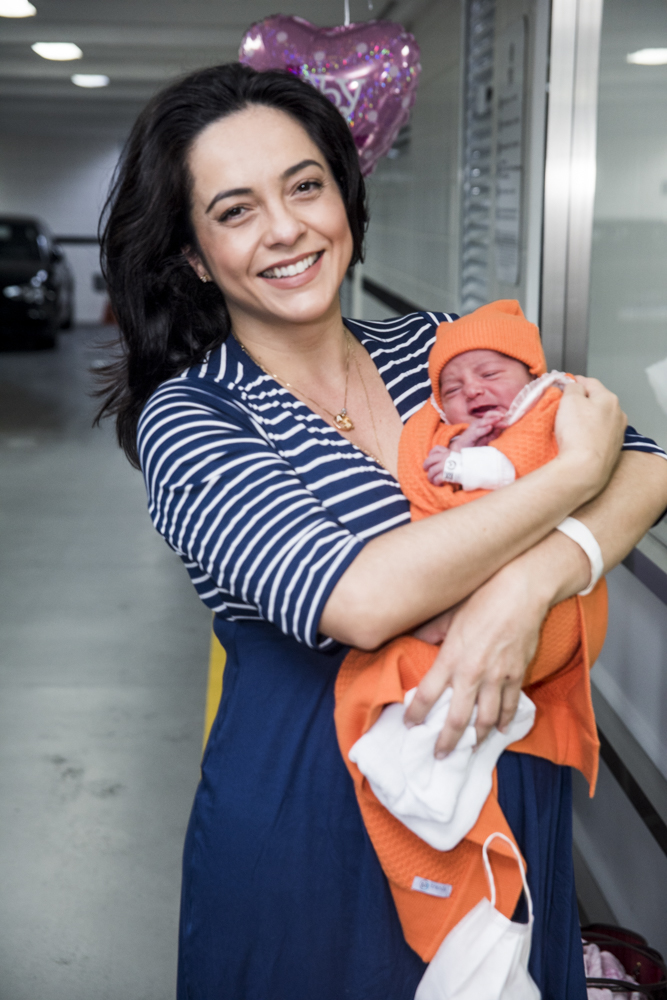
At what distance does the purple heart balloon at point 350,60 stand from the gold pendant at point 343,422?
190cm

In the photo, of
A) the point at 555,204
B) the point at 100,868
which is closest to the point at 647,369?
the point at 555,204

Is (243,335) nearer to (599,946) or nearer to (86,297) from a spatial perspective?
(599,946)

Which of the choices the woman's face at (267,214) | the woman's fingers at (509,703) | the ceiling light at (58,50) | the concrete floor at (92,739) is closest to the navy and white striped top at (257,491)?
the woman's face at (267,214)

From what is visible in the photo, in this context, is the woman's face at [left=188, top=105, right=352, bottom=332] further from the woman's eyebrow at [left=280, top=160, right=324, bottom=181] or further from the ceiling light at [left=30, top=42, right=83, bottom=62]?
the ceiling light at [left=30, top=42, right=83, bottom=62]

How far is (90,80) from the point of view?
9555 millimetres

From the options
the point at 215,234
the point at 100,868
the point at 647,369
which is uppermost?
the point at 215,234

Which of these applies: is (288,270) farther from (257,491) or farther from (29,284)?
(29,284)

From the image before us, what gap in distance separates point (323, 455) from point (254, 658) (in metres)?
0.28

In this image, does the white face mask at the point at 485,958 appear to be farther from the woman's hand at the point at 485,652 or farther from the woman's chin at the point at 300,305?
the woman's chin at the point at 300,305

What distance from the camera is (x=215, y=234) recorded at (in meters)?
1.23

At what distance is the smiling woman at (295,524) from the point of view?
1.00 metres

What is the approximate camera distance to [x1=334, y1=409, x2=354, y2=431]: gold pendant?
1.28m

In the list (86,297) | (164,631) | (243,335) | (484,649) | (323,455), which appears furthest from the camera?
(86,297)

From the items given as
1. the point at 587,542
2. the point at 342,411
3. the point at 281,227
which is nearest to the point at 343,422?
the point at 342,411
